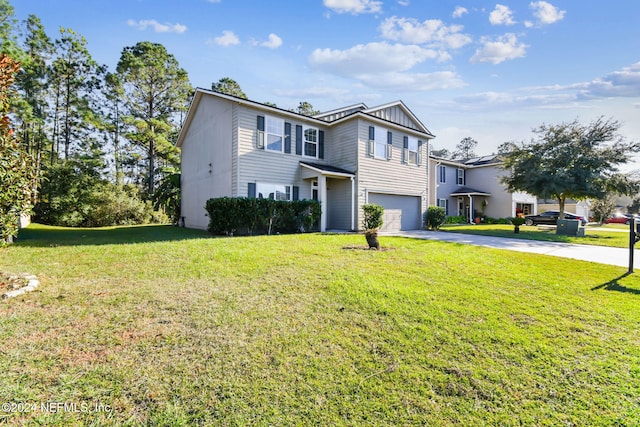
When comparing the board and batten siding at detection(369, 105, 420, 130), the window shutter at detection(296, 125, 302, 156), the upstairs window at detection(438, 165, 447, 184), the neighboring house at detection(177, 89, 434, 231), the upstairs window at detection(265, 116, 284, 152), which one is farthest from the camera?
the upstairs window at detection(438, 165, 447, 184)

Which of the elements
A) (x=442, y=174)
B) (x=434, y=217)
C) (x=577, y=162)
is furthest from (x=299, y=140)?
(x=442, y=174)

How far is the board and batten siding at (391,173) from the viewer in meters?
15.2

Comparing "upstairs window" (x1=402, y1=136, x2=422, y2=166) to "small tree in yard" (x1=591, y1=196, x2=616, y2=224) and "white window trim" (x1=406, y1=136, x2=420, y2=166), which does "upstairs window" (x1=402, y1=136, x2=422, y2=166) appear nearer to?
"white window trim" (x1=406, y1=136, x2=420, y2=166)

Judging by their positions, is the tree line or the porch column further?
the tree line

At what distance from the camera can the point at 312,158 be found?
15.8 metres

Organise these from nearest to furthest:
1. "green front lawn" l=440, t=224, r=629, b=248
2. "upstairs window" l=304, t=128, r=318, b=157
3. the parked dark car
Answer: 1. "green front lawn" l=440, t=224, r=629, b=248
2. "upstairs window" l=304, t=128, r=318, b=157
3. the parked dark car

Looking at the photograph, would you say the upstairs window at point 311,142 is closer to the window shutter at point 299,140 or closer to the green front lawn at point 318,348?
the window shutter at point 299,140

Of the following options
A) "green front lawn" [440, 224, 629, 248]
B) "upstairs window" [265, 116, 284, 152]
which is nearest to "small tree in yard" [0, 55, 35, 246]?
"upstairs window" [265, 116, 284, 152]

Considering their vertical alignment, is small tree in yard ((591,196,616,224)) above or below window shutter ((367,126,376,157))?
below

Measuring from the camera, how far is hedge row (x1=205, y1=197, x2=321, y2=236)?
11.6m

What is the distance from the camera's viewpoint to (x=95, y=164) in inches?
854

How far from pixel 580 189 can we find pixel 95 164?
33.0 m

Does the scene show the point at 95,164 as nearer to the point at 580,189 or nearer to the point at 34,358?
the point at 34,358

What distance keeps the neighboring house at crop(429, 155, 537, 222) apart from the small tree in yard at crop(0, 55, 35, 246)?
26.6 m
